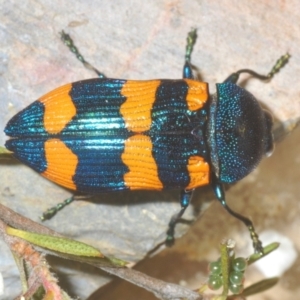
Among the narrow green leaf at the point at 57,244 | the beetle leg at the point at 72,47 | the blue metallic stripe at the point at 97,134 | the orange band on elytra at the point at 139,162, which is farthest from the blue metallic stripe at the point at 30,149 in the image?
the narrow green leaf at the point at 57,244

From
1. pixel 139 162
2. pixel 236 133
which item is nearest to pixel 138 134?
pixel 139 162

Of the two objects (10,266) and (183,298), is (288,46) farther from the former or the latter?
(10,266)

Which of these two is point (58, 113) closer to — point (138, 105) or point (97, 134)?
point (97, 134)

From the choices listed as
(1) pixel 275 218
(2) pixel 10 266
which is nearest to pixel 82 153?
(2) pixel 10 266

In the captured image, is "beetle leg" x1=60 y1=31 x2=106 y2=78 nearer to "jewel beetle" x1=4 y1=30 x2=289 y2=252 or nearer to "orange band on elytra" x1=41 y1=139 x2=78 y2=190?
"jewel beetle" x1=4 y1=30 x2=289 y2=252

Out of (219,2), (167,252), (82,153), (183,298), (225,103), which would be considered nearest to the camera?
(183,298)

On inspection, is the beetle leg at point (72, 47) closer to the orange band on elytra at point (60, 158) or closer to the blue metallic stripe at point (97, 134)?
the blue metallic stripe at point (97, 134)
